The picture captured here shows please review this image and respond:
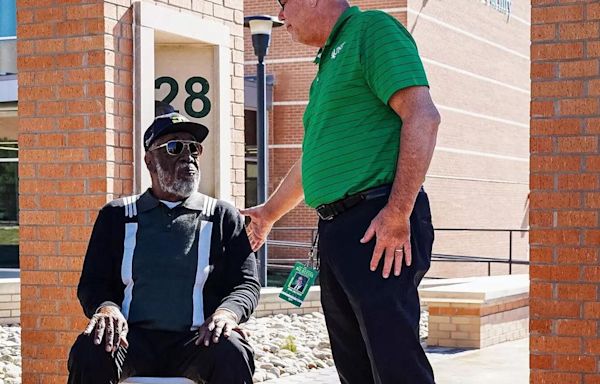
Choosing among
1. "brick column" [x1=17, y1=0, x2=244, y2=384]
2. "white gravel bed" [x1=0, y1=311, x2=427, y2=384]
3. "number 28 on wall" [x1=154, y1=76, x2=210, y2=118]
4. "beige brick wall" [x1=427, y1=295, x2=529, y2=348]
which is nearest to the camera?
"brick column" [x1=17, y1=0, x2=244, y2=384]

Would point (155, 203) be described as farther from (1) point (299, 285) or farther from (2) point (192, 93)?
(2) point (192, 93)

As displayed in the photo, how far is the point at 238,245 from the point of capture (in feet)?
14.0

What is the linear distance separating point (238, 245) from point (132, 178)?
182 cm

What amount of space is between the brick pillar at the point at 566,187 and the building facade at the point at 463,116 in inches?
754

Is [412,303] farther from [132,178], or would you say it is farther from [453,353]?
[453,353]

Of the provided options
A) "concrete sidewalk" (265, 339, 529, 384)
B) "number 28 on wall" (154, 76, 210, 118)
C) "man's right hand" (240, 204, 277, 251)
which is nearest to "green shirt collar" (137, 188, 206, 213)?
"man's right hand" (240, 204, 277, 251)

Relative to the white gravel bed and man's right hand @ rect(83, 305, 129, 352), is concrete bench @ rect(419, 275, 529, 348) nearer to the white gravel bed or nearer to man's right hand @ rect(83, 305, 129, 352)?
the white gravel bed

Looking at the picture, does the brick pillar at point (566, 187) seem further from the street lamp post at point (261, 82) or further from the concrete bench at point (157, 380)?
the street lamp post at point (261, 82)

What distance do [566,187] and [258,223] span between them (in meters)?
1.57

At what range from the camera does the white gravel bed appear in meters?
7.88

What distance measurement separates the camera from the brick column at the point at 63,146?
18.9ft

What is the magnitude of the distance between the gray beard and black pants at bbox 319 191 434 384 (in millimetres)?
1024

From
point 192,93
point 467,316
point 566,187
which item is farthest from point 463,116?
point 566,187

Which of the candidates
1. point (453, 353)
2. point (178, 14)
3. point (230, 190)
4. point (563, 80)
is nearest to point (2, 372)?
point (230, 190)
